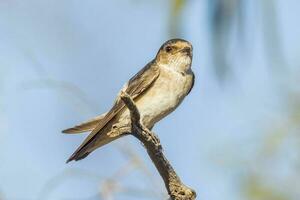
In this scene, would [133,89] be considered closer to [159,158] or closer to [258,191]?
[159,158]

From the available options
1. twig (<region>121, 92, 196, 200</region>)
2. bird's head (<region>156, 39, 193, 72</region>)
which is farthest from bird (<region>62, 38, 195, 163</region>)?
twig (<region>121, 92, 196, 200</region>)

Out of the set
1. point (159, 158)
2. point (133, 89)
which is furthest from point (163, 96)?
point (159, 158)

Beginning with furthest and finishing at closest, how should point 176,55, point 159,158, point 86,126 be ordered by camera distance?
point 176,55 → point 86,126 → point 159,158

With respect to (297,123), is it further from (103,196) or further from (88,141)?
(103,196)

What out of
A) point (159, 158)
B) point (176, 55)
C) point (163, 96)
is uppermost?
point (176, 55)

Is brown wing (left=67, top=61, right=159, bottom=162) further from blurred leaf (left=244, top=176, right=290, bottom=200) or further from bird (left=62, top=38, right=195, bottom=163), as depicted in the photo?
blurred leaf (left=244, top=176, right=290, bottom=200)

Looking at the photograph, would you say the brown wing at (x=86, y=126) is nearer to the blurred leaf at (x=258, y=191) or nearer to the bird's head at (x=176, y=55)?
the bird's head at (x=176, y=55)

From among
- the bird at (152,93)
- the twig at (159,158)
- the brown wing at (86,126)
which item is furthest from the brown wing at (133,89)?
the twig at (159,158)

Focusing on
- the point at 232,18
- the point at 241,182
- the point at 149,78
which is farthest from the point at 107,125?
the point at 241,182

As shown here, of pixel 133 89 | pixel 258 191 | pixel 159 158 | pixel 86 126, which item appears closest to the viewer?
pixel 159 158

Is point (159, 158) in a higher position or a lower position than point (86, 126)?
lower
